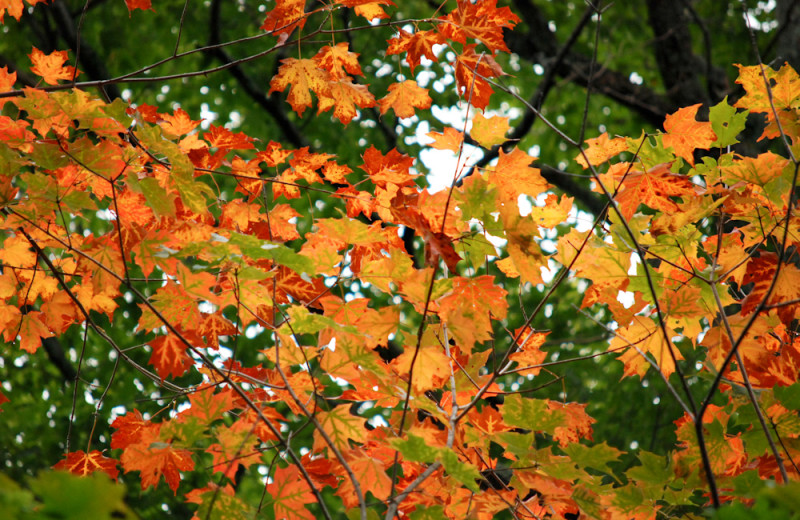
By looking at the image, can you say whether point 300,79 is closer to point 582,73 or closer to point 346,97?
point 346,97

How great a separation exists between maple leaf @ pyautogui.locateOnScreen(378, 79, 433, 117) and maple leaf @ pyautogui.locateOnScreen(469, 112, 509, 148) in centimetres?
65

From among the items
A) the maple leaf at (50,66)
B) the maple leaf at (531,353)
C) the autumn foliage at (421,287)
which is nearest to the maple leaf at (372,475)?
the autumn foliage at (421,287)

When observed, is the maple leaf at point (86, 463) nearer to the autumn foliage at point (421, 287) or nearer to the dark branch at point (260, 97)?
the autumn foliage at point (421, 287)

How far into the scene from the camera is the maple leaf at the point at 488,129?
1.80m

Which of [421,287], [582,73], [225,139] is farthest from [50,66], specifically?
[582,73]

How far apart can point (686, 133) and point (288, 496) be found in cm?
166

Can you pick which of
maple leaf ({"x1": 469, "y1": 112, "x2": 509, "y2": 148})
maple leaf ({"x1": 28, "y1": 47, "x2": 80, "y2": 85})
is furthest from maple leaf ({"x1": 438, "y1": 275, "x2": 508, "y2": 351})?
maple leaf ({"x1": 28, "y1": 47, "x2": 80, "y2": 85})

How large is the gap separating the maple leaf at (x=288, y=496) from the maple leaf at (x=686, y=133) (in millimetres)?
1550

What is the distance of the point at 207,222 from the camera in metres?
2.41

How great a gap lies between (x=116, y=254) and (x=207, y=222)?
1.17ft

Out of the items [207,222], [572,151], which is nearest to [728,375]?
[207,222]

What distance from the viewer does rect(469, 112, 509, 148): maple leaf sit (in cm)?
180

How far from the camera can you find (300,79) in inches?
89.6

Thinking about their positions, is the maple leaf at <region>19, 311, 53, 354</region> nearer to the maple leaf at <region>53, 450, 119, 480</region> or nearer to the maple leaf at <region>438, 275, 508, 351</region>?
the maple leaf at <region>53, 450, 119, 480</region>
